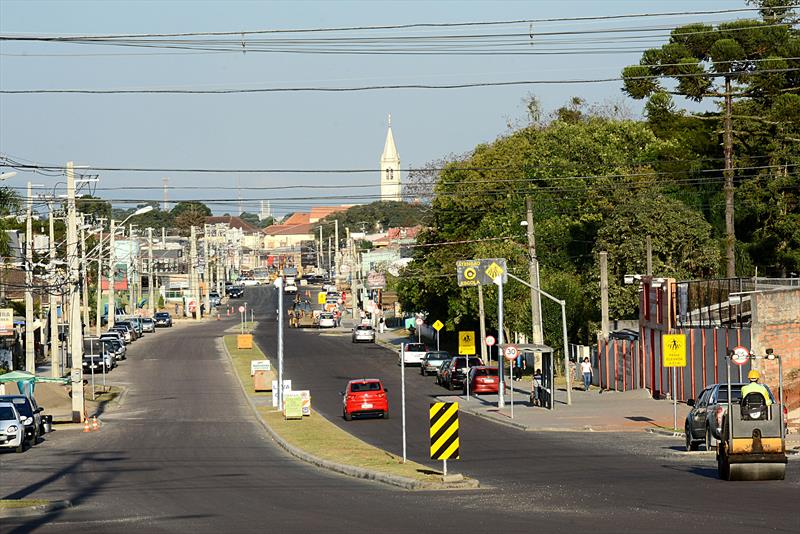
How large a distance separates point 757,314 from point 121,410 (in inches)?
1078

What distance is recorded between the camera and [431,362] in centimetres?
7250

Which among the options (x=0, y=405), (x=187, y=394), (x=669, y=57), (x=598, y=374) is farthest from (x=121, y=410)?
(x=669, y=57)

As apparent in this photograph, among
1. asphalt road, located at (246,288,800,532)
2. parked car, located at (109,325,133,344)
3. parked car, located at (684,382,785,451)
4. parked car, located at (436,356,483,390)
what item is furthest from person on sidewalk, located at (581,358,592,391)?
parked car, located at (109,325,133,344)

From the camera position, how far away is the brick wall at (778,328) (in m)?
44.0

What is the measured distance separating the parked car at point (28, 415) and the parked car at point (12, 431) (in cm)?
75

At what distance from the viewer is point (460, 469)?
1128 inches

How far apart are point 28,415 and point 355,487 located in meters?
19.8

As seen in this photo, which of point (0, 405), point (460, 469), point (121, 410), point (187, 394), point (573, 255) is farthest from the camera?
point (573, 255)

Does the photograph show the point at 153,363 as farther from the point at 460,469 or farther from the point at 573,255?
the point at 460,469

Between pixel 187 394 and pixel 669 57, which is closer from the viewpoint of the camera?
pixel 669 57

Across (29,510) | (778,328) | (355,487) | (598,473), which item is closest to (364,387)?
(778,328)

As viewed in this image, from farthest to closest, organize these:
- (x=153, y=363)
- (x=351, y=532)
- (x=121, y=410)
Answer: (x=153, y=363), (x=121, y=410), (x=351, y=532)

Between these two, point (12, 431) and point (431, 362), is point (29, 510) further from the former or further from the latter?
point (431, 362)

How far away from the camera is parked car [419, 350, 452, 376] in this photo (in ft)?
237
